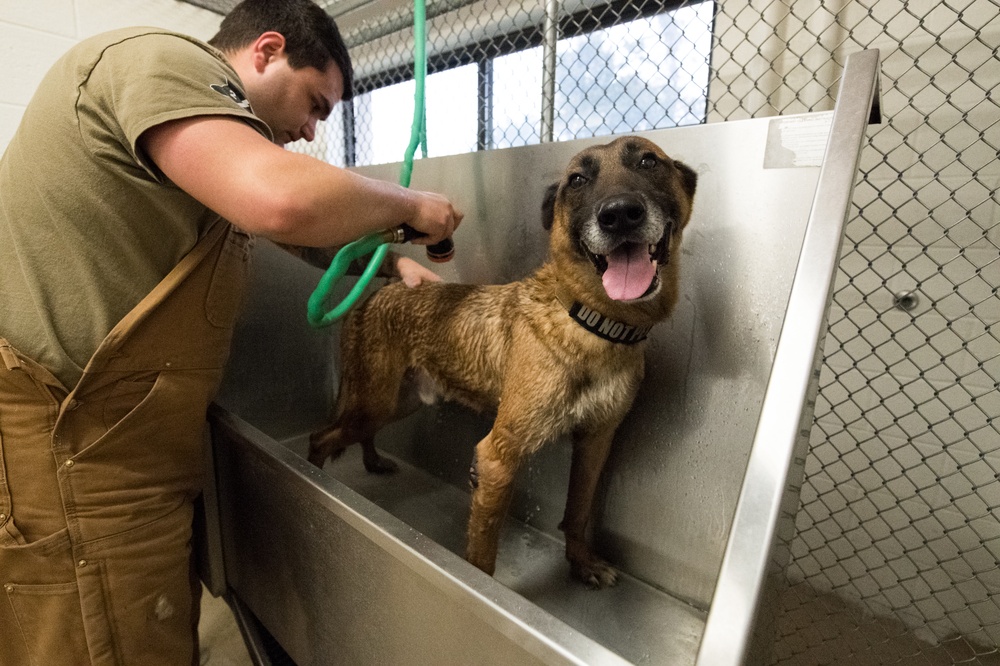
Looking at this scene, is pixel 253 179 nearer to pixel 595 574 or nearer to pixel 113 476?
pixel 113 476

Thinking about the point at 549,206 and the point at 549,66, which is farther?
the point at 549,66

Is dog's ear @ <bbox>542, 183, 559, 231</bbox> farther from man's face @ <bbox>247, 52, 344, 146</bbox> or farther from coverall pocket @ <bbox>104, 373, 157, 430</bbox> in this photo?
coverall pocket @ <bbox>104, 373, 157, 430</bbox>

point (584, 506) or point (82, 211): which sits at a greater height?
point (82, 211)

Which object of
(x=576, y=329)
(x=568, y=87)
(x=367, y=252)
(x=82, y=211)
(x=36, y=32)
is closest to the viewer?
(x=82, y=211)

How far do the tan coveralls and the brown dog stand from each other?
748 millimetres

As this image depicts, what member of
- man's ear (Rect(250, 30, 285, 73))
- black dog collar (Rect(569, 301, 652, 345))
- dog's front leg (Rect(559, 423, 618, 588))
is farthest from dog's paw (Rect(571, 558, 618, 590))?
man's ear (Rect(250, 30, 285, 73))

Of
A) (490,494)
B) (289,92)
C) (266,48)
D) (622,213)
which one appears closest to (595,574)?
(490,494)

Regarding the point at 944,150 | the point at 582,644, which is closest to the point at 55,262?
the point at 582,644

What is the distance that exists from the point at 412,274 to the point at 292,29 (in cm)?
83

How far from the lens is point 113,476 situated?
4.04 ft

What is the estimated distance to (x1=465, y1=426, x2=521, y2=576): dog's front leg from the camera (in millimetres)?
1384

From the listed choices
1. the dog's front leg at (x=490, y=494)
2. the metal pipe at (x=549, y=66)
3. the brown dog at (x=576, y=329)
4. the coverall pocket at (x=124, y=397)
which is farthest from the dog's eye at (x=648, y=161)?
the coverall pocket at (x=124, y=397)

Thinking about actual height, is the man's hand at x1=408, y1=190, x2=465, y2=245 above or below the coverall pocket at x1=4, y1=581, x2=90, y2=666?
above

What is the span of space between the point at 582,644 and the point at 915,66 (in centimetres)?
209
